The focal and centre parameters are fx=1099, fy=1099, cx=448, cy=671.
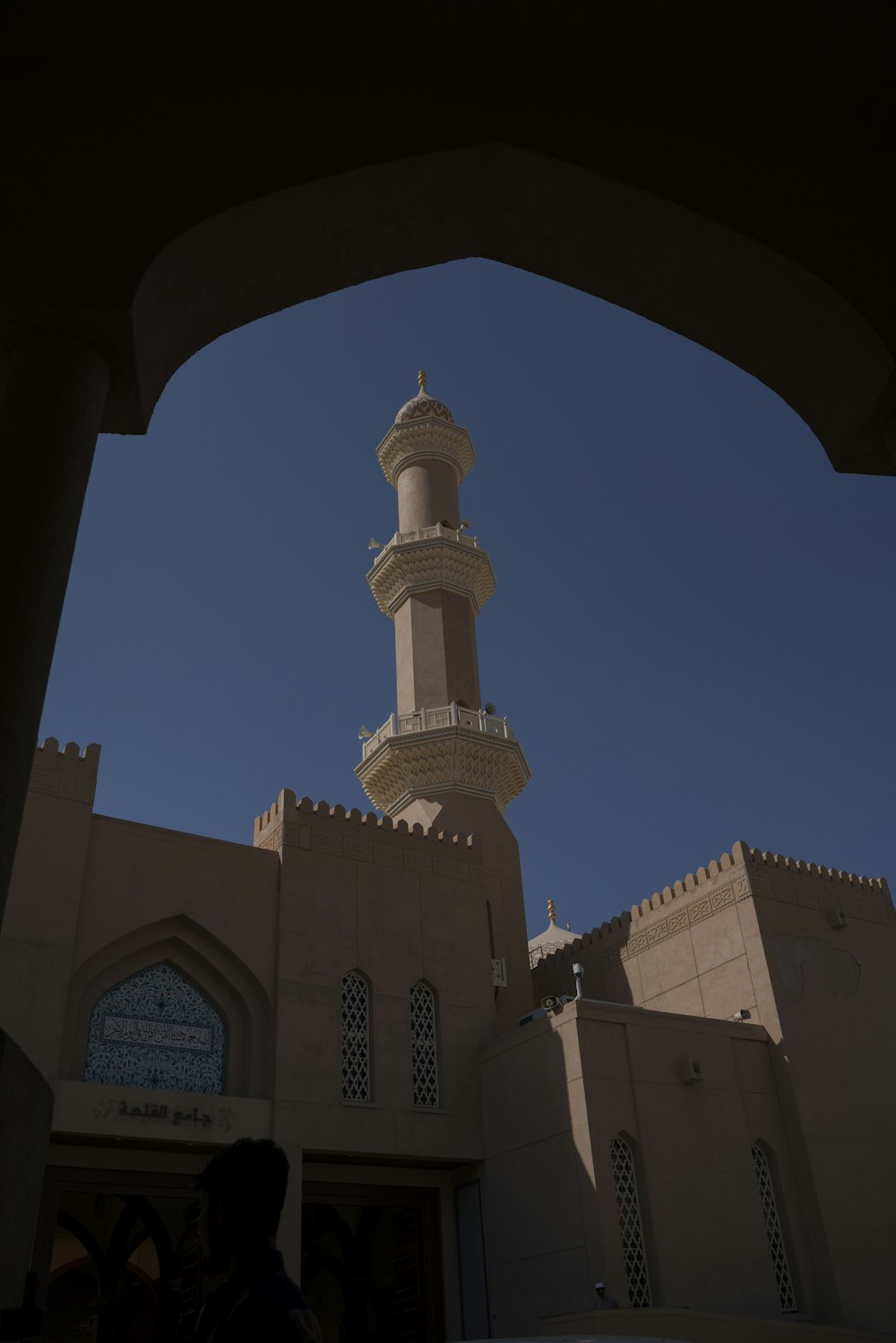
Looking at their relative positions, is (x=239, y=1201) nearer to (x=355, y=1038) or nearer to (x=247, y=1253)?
(x=247, y=1253)

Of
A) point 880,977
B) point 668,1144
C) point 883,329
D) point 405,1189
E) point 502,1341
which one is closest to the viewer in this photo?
point 883,329

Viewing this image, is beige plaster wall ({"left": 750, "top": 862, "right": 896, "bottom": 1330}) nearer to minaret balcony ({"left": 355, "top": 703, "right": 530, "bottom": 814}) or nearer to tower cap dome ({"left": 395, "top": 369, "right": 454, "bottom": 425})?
minaret balcony ({"left": 355, "top": 703, "right": 530, "bottom": 814})

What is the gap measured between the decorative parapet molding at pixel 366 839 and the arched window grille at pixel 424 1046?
1.53m

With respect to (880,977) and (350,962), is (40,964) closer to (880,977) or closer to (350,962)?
(350,962)

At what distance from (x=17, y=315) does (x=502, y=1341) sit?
5.85 meters

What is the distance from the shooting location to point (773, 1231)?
12039mm

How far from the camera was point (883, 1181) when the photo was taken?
12750 millimetres

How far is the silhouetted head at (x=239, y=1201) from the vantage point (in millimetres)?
1852

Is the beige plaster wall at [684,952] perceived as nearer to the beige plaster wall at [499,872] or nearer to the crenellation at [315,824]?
the beige plaster wall at [499,872]

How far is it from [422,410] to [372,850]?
10.4 meters

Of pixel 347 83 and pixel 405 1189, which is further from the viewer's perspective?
pixel 405 1189

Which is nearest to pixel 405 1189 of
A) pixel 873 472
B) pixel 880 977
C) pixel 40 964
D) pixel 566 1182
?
pixel 566 1182

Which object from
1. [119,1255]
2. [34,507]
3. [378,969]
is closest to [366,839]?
[378,969]

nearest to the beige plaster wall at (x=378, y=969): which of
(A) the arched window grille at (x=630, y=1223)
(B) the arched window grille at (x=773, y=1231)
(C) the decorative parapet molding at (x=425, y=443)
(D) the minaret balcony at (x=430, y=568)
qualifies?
(A) the arched window grille at (x=630, y=1223)
